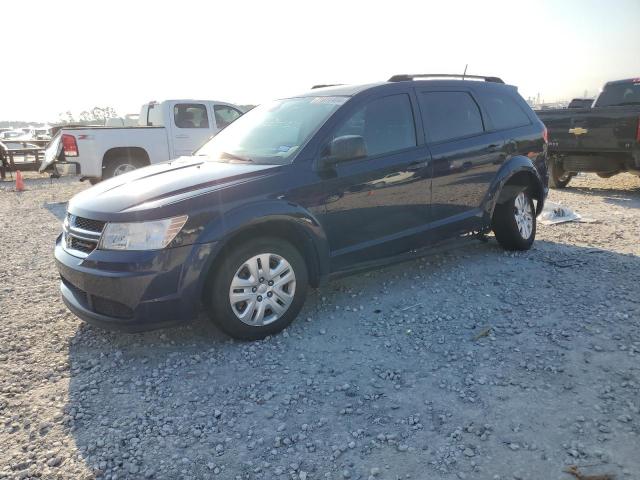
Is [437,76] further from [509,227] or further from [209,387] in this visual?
[209,387]

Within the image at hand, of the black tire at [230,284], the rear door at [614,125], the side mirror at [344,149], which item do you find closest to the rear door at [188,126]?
the rear door at [614,125]

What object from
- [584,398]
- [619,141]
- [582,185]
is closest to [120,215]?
[584,398]

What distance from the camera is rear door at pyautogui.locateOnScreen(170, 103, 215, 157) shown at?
36.4ft

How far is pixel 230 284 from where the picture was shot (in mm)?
3465

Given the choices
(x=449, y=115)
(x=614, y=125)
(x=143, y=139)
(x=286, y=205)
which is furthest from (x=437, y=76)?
(x=143, y=139)

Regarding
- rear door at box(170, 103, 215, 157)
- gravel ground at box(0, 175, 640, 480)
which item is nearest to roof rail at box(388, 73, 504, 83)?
gravel ground at box(0, 175, 640, 480)

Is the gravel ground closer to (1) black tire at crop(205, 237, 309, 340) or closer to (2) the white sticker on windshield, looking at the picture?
(1) black tire at crop(205, 237, 309, 340)

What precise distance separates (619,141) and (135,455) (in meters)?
8.98

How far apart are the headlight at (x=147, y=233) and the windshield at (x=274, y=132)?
974 millimetres

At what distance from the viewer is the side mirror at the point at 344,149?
12.2 feet

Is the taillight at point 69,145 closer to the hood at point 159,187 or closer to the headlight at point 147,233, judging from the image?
the hood at point 159,187

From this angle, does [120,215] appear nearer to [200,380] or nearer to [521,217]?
[200,380]

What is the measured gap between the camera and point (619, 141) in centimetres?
858

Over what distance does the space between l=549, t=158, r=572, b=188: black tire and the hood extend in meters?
8.17
